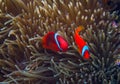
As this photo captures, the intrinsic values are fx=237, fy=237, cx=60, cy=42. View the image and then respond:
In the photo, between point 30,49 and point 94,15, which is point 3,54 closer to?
point 30,49

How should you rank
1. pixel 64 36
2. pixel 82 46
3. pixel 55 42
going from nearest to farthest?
pixel 82 46 → pixel 55 42 → pixel 64 36

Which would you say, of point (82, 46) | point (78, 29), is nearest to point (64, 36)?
point (78, 29)

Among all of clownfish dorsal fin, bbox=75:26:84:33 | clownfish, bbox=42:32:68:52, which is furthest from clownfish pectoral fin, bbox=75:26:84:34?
clownfish, bbox=42:32:68:52

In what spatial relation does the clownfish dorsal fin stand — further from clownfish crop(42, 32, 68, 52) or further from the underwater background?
clownfish crop(42, 32, 68, 52)

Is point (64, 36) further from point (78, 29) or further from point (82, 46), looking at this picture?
point (82, 46)

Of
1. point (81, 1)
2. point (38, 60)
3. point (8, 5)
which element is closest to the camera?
point (38, 60)

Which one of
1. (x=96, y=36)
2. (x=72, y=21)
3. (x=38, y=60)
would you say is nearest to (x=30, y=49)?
(x=38, y=60)
